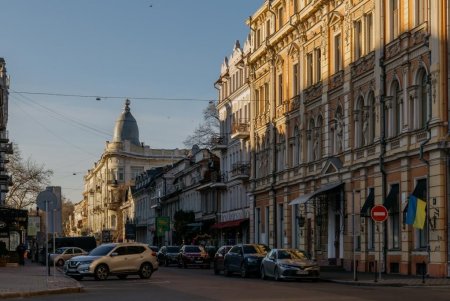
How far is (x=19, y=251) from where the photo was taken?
6794cm

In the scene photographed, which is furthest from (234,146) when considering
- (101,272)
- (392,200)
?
(101,272)

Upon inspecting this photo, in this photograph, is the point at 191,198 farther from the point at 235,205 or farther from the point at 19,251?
the point at 19,251

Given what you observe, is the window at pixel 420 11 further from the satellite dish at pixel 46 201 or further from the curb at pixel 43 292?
the curb at pixel 43 292

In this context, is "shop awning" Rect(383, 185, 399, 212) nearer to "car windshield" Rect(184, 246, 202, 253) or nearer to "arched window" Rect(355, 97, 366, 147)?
"arched window" Rect(355, 97, 366, 147)

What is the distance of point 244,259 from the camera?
4306 cm

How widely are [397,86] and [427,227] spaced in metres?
7.02

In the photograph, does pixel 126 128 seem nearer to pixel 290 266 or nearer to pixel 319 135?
pixel 319 135

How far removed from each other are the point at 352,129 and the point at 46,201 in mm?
19749

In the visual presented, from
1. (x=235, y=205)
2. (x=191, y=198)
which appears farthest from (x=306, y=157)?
(x=191, y=198)

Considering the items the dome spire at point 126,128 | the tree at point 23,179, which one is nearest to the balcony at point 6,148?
the tree at point 23,179

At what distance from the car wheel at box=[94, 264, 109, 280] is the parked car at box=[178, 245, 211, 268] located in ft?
71.5

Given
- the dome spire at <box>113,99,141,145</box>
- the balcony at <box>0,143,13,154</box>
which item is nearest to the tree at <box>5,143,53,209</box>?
the balcony at <box>0,143,13,154</box>

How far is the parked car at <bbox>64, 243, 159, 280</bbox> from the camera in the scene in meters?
39.7

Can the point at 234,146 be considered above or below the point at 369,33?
below
